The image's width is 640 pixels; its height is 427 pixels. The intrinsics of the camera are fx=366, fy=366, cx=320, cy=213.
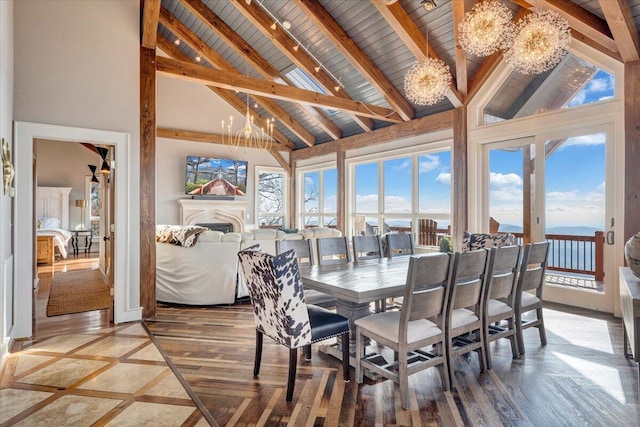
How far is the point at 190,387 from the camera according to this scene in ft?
8.28

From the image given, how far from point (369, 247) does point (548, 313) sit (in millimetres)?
2331

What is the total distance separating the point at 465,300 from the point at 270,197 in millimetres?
7734

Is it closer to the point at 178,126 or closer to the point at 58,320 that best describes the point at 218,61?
the point at 178,126

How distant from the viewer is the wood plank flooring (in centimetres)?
214

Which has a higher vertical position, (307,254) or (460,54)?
(460,54)

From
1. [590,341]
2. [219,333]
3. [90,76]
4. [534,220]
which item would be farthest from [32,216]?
[534,220]

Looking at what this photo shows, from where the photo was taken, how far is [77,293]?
5.40 meters

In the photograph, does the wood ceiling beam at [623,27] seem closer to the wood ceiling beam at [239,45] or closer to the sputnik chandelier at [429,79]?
the sputnik chandelier at [429,79]

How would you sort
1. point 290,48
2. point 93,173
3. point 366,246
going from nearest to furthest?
1. point 366,246
2. point 290,48
3. point 93,173

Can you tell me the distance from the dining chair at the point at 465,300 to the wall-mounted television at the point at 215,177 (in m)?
6.96

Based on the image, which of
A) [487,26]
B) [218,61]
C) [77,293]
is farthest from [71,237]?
[487,26]

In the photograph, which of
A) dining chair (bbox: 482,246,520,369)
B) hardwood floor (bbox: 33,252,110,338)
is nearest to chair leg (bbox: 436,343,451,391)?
dining chair (bbox: 482,246,520,369)

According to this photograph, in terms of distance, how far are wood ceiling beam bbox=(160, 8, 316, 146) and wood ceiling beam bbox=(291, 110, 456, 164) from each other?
41 cm

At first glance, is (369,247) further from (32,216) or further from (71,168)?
(71,168)
